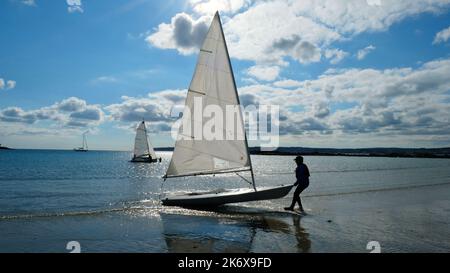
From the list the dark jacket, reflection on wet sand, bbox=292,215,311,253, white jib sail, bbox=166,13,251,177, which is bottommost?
reflection on wet sand, bbox=292,215,311,253

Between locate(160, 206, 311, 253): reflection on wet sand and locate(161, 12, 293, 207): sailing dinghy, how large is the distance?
105 centimetres

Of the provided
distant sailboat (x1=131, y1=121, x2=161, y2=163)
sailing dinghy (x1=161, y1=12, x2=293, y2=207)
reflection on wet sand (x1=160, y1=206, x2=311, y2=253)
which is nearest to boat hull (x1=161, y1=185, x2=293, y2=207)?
sailing dinghy (x1=161, y1=12, x2=293, y2=207)

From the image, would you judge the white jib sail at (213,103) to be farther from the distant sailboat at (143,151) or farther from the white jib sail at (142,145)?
the distant sailboat at (143,151)

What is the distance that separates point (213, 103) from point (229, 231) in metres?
6.41

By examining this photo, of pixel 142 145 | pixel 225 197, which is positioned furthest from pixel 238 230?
pixel 142 145

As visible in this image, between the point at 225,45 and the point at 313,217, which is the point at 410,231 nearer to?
the point at 313,217

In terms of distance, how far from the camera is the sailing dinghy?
16719 mm

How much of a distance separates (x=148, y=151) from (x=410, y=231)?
7577 cm

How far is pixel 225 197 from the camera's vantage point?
17188 mm

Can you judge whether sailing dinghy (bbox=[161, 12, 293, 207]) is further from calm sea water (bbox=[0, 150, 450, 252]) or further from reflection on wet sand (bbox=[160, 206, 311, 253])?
reflection on wet sand (bbox=[160, 206, 311, 253])

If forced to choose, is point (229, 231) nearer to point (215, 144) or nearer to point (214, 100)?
point (215, 144)

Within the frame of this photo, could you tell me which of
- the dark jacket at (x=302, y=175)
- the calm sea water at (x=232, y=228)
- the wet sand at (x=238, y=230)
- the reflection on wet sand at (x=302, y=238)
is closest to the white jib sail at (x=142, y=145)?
the calm sea water at (x=232, y=228)

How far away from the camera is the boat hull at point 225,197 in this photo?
1672cm
